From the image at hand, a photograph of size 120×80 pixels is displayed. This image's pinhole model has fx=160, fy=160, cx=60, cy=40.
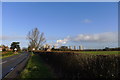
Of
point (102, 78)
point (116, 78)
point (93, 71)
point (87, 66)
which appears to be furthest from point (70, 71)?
point (116, 78)

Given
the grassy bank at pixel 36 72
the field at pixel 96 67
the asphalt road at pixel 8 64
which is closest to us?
the field at pixel 96 67

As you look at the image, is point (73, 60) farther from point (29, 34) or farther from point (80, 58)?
point (29, 34)

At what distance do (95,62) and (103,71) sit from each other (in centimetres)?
56

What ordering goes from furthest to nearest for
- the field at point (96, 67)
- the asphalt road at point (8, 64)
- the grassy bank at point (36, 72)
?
the asphalt road at point (8, 64) → the grassy bank at point (36, 72) → the field at point (96, 67)

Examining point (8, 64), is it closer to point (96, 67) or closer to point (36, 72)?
point (36, 72)

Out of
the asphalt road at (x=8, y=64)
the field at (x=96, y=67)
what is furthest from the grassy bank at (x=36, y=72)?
the field at (x=96, y=67)

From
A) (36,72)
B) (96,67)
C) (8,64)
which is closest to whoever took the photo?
(96,67)

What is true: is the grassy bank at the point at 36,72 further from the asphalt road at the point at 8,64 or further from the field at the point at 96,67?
the field at the point at 96,67

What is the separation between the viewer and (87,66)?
6035 millimetres

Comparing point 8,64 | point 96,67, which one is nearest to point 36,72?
point 96,67

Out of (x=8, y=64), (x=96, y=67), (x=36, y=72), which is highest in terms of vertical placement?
(x=96, y=67)

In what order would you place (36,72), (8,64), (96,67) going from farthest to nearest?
1. (8,64)
2. (36,72)
3. (96,67)

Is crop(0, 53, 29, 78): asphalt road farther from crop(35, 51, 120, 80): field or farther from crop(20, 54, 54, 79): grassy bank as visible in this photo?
crop(35, 51, 120, 80): field

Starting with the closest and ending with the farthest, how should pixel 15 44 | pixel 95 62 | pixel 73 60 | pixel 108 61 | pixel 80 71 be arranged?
pixel 108 61 → pixel 95 62 → pixel 80 71 → pixel 73 60 → pixel 15 44
